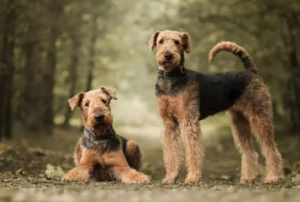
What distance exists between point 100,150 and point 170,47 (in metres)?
1.69

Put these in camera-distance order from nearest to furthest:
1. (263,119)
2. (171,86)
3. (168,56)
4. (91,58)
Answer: (168,56)
(171,86)
(263,119)
(91,58)

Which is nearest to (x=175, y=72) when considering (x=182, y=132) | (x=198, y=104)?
(x=198, y=104)

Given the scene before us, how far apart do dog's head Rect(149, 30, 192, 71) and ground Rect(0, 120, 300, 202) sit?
1.53 metres

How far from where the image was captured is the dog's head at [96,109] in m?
6.07

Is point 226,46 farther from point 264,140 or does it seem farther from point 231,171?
point 231,171

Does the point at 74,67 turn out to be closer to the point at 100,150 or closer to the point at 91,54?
the point at 91,54

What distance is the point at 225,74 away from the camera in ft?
22.6

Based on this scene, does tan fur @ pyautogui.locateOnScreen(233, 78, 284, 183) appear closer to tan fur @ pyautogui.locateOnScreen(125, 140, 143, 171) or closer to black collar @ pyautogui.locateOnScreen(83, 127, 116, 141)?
tan fur @ pyautogui.locateOnScreen(125, 140, 143, 171)

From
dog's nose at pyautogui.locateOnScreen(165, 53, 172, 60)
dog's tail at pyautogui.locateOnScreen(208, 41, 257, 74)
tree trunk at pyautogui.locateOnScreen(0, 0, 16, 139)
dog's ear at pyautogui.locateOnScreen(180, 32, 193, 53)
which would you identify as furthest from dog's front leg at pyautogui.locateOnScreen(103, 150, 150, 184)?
tree trunk at pyautogui.locateOnScreen(0, 0, 16, 139)

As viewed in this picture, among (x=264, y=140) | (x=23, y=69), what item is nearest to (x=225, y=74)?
(x=264, y=140)

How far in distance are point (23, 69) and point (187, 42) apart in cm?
1069

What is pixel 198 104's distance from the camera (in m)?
6.43

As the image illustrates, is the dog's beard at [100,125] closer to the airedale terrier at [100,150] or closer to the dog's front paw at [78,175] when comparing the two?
the airedale terrier at [100,150]

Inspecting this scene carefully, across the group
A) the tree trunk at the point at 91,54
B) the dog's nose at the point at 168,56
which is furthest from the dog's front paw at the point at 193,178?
the tree trunk at the point at 91,54
